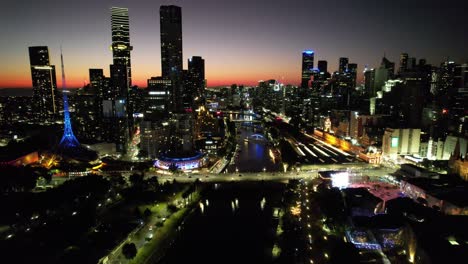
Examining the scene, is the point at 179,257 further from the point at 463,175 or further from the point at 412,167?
the point at 463,175

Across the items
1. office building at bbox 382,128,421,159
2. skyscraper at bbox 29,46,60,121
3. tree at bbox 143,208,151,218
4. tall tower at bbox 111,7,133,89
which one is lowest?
tree at bbox 143,208,151,218

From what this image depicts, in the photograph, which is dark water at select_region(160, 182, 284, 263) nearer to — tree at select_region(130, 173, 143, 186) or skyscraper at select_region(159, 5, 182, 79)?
tree at select_region(130, 173, 143, 186)

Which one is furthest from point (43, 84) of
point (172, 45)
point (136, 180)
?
point (136, 180)

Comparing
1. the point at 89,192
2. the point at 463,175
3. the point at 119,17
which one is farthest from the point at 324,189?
the point at 119,17

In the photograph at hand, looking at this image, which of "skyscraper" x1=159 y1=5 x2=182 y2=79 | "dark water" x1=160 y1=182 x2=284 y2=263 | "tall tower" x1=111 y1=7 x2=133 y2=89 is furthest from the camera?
"skyscraper" x1=159 y1=5 x2=182 y2=79

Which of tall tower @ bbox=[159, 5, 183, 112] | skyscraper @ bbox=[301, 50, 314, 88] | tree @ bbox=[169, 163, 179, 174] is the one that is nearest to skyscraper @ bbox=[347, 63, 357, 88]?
skyscraper @ bbox=[301, 50, 314, 88]

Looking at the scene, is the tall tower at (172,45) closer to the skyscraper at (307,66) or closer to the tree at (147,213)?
the skyscraper at (307,66)

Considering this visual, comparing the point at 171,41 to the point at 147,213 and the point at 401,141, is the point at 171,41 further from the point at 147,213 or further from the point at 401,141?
the point at 147,213
